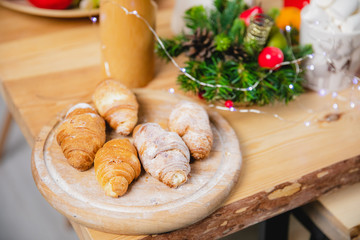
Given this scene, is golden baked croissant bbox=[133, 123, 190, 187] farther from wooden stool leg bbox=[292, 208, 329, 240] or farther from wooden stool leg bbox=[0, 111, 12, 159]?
wooden stool leg bbox=[0, 111, 12, 159]

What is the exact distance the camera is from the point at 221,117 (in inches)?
29.0

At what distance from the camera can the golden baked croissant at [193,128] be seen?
619 mm

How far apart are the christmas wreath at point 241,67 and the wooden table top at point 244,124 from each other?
5cm

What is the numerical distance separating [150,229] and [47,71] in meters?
0.52

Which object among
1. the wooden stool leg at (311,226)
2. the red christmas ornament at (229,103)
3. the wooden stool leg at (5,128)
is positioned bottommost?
the wooden stool leg at (5,128)

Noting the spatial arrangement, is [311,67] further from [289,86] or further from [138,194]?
[138,194]

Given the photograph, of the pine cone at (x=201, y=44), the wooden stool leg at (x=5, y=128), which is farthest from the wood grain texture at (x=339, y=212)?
the wooden stool leg at (x=5, y=128)

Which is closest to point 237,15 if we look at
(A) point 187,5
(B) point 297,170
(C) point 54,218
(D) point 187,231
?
(A) point 187,5

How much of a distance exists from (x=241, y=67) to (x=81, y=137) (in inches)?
13.1

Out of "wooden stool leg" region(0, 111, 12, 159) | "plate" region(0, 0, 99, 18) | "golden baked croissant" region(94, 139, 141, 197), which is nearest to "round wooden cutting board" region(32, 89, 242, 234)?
"golden baked croissant" region(94, 139, 141, 197)

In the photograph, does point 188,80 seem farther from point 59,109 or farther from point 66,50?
point 66,50

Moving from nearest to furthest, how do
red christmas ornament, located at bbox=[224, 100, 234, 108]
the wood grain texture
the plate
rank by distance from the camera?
the wood grain texture
red christmas ornament, located at bbox=[224, 100, 234, 108]
the plate

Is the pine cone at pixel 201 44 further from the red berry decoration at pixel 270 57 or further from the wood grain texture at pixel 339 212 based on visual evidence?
the wood grain texture at pixel 339 212

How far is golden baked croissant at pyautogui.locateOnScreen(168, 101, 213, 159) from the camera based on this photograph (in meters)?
0.62
